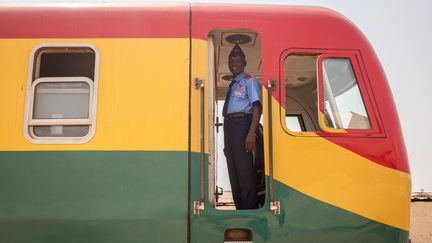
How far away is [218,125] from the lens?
4902 mm

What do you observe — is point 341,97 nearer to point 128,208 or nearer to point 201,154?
point 201,154

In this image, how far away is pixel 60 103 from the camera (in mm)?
3643

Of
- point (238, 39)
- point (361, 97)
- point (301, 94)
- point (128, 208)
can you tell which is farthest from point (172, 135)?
point (301, 94)

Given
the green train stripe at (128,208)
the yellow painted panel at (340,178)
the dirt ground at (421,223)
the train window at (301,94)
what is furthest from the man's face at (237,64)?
the dirt ground at (421,223)

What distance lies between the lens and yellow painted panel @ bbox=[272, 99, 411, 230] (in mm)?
3449

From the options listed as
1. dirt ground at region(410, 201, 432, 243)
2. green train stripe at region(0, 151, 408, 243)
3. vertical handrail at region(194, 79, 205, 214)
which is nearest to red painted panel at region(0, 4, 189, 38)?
vertical handrail at region(194, 79, 205, 214)

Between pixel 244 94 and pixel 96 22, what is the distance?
5.30 feet

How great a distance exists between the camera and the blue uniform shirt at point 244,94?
3.83 meters

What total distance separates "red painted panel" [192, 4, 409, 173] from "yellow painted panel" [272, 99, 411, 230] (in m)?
0.28

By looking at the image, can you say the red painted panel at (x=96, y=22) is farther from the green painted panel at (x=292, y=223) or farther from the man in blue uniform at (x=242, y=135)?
the green painted panel at (x=292, y=223)

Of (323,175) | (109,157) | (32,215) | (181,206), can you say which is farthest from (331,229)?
(32,215)

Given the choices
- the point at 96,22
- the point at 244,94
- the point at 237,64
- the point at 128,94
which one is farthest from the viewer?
the point at 237,64

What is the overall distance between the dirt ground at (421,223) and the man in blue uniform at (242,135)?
42.0 ft

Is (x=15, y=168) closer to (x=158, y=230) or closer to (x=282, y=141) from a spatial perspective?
(x=158, y=230)
